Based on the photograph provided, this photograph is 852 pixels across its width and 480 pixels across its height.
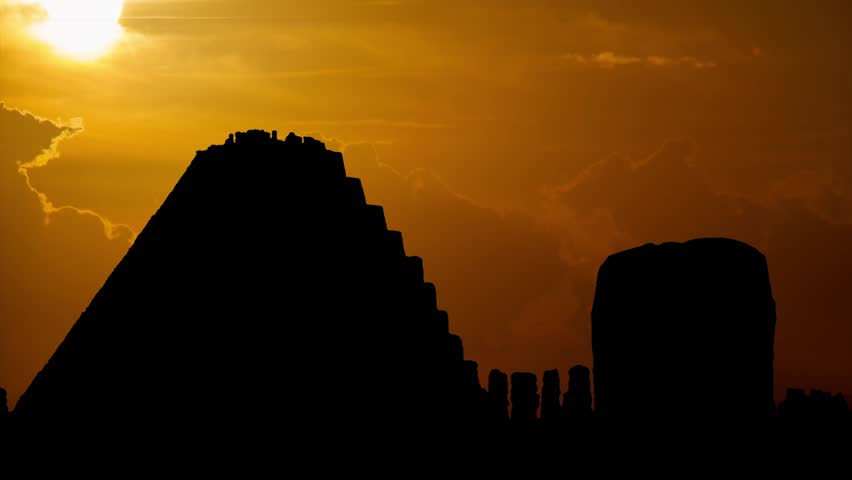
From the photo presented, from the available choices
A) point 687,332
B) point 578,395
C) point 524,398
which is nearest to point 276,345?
point 524,398

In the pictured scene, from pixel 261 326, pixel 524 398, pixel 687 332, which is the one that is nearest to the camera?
pixel 687 332

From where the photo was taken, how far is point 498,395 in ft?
104

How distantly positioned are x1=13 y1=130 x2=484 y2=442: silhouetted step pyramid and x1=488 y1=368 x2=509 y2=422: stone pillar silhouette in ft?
2.81

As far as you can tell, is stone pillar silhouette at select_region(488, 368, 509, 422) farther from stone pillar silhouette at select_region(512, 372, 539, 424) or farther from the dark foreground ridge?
stone pillar silhouette at select_region(512, 372, 539, 424)

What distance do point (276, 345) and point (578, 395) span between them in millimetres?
6909

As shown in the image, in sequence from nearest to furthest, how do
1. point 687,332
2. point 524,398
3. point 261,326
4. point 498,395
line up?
point 687,332
point 261,326
point 524,398
point 498,395

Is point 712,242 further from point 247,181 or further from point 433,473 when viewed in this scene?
point 247,181

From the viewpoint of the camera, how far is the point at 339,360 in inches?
1112

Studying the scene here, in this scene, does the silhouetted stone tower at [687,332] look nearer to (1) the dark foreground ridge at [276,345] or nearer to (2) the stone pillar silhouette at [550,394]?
(1) the dark foreground ridge at [276,345]

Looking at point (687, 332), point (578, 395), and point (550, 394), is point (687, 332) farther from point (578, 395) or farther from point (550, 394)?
point (550, 394)

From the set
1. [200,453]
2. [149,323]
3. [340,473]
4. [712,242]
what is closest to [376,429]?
[340,473]

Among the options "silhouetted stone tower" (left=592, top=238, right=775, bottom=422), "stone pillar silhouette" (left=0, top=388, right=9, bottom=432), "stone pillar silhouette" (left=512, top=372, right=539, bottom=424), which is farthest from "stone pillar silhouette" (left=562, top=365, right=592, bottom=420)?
"stone pillar silhouette" (left=0, top=388, right=9, bottom=432)

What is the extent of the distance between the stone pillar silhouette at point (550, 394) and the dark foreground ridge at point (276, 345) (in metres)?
0.04

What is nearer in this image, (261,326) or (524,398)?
(261,326)
